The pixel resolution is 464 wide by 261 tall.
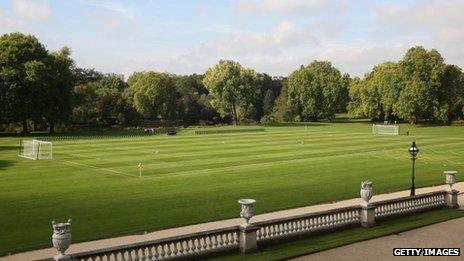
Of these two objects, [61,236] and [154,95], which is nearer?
[61,236]

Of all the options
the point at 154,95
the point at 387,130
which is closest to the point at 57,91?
the point at 154,95

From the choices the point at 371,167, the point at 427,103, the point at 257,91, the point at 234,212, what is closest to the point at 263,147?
the point at 371,167

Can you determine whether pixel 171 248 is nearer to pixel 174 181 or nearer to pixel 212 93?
pixel 174 181

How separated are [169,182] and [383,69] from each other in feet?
310

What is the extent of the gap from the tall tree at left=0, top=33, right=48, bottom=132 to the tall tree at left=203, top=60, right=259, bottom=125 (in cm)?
Answer: 4887

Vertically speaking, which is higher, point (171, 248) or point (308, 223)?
point (308, 223)

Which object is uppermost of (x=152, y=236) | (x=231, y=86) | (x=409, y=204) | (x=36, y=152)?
(x=231, y=86)

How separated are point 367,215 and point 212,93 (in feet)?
343

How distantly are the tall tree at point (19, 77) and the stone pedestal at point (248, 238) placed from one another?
224ft

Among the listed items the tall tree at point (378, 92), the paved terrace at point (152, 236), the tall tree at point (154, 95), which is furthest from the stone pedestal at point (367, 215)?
the tall tree at point (154, 95)

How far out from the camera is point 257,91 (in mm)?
124812

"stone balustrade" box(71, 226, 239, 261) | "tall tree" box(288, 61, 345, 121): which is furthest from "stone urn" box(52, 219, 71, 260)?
"tall tree" box(288, 61, 345, 121)

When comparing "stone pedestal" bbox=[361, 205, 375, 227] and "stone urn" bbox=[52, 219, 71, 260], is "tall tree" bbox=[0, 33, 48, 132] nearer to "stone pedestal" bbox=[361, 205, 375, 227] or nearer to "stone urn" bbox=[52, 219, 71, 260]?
"stone pedestal" bbox=[361, 205, 375, 227]

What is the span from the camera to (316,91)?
125 meters
